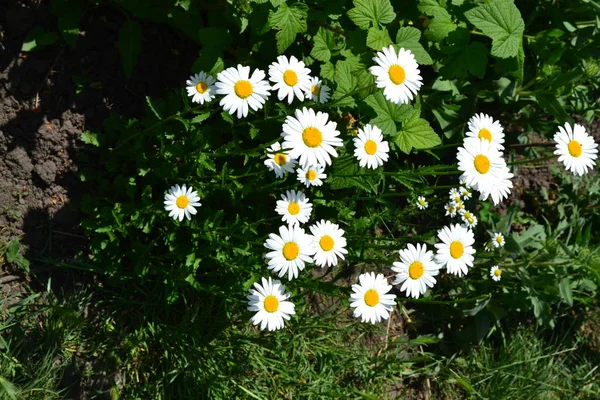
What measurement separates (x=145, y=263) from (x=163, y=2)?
3.97 ft

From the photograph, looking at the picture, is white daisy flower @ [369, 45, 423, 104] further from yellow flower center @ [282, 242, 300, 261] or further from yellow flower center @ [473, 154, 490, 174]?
yellow flower center @ [282, 242, 300, 261]

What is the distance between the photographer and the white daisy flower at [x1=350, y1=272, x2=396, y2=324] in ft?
7.98

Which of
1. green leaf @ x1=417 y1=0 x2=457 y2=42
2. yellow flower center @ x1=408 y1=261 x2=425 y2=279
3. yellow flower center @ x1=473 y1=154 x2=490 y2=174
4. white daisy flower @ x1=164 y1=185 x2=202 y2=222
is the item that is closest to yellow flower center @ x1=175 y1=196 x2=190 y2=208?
white daisy flower @ x1=164 y1=185 x2=202 y2=222

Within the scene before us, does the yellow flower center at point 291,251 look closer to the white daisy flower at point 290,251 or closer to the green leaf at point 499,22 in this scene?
the white daisy flower at point 290,251

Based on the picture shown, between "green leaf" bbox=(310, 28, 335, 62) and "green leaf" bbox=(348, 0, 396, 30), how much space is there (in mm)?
150

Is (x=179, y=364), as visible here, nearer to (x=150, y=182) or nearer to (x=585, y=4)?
(x=150, y=182)

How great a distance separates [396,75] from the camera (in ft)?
7.63

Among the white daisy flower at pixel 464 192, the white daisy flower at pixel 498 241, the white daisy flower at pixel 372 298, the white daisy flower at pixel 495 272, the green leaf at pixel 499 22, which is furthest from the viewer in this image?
the white daisy flower at pixel 498 241

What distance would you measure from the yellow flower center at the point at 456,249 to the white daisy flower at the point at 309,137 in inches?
27.6

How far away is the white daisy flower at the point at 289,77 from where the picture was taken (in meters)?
2.39

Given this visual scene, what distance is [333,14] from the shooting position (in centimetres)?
266

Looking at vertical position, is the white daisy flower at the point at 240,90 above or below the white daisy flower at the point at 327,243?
above

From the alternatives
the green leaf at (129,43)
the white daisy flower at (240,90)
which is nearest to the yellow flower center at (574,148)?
the white daisy flower at (240,90)

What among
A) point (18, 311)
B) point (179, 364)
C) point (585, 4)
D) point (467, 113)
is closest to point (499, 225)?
point (467, 113)
